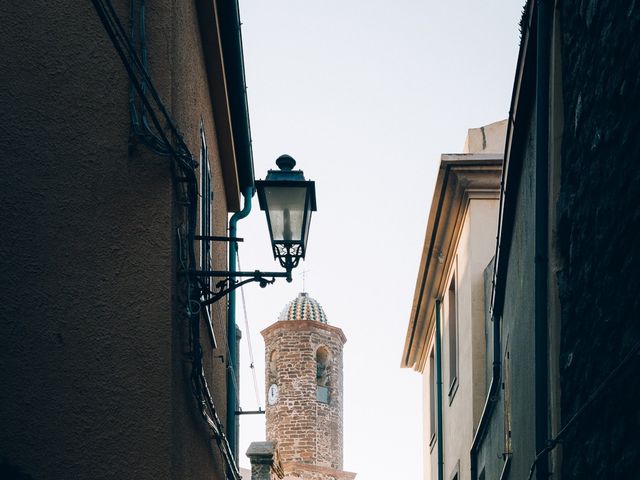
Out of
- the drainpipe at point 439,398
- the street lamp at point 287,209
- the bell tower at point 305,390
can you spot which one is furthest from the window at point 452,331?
the bell tower at point 305,390

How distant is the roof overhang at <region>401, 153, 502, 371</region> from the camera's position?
16359mm

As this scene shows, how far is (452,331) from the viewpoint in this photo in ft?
61.0

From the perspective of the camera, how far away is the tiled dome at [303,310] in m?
48.9

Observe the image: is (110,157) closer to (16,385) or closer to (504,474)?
(16,385)

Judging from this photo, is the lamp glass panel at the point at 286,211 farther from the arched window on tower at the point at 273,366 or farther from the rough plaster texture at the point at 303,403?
the arched window on tower at the point at 273,366

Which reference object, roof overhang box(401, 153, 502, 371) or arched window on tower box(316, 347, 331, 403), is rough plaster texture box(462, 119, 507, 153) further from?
arched window on tower box(316, 347, 331, 403)

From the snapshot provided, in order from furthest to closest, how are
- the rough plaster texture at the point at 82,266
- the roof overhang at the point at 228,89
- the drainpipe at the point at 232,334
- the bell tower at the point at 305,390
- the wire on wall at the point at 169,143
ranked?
the bell tower at the point at 305,390 → the drainpipe at the point at 232,334 → the roof overhang at the point at 228,89 → the wire on wall at the point at 169,143 → the rough plaster texture at the point at 82,266

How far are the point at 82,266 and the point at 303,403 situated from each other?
1604 inches

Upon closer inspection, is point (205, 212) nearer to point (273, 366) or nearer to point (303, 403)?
point (303, 403)

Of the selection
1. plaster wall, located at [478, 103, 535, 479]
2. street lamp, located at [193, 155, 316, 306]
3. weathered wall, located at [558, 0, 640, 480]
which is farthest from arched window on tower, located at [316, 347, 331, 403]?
Answer: weathered wall, located at [558, 0, 640, 480]

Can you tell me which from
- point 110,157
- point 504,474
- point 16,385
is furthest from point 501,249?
point 16,385

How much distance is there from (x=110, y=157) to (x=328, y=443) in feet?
134

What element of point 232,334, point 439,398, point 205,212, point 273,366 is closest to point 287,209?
point 205,212

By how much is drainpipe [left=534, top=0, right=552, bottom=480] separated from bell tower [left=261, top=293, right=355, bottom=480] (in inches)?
1561
